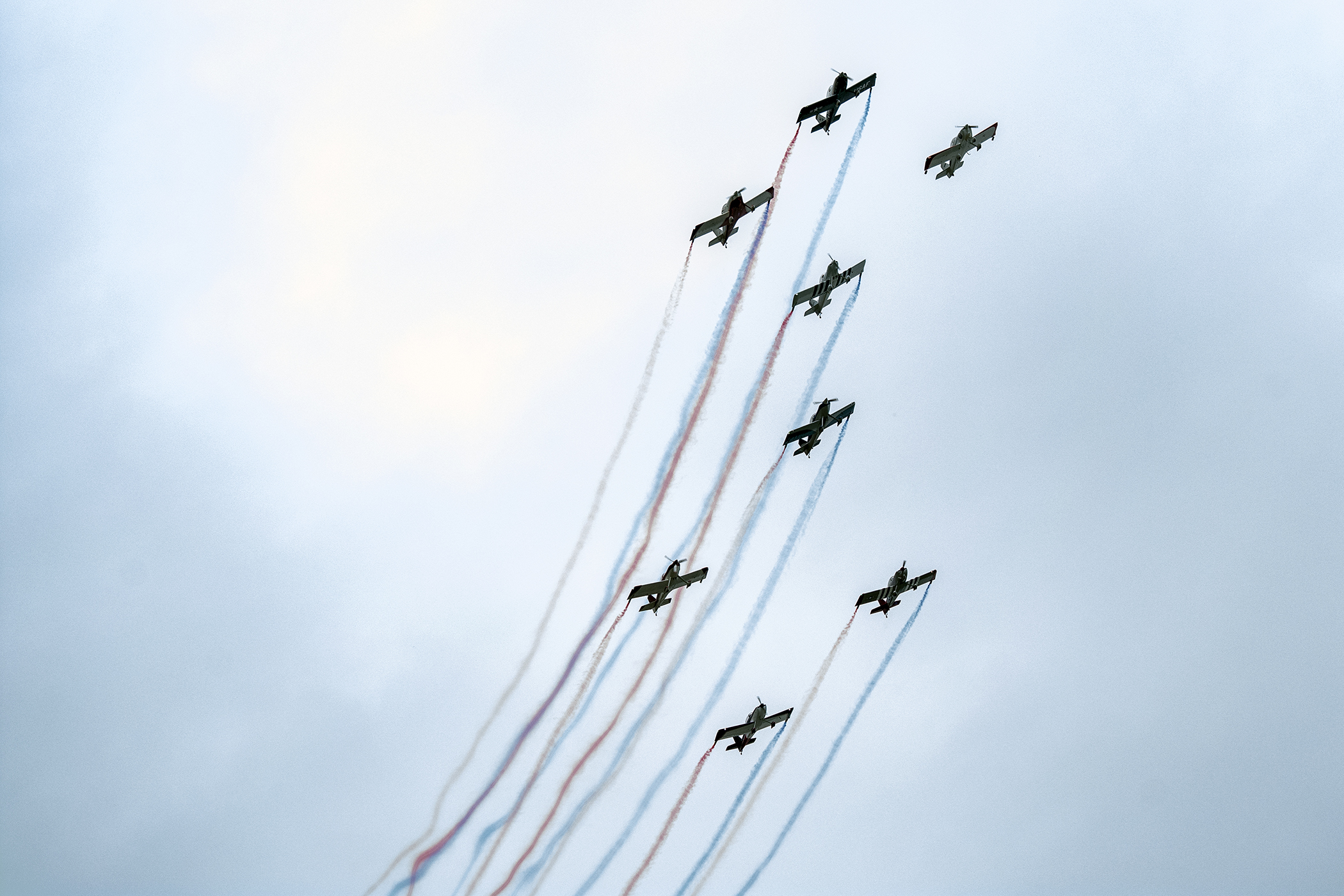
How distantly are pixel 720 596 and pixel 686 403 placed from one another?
10.0 meters

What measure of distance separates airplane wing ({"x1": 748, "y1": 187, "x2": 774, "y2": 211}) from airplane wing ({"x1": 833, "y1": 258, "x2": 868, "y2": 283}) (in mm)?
6242

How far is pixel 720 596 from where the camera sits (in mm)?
69500

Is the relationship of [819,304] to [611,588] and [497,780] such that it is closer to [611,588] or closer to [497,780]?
[611,588]

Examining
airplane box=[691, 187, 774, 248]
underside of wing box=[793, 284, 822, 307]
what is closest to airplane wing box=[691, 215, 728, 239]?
airplane box=[691, 187, 774, 248]

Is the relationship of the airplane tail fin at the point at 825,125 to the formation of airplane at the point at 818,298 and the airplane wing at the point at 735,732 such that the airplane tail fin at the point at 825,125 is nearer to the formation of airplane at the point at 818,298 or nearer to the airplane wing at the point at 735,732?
the formation of airplane at the point at 818,298

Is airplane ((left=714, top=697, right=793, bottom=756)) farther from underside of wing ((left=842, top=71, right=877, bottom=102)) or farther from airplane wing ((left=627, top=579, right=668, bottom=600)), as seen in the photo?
underside of wing ((left=842, top=71, right=877, bottom=102))

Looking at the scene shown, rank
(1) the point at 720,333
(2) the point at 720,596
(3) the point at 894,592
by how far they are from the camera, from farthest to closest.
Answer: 1. (3) the point at 894,592
2. (2) the point at 720,596
3. (1) the point at 720,333

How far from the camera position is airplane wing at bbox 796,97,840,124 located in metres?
64.3

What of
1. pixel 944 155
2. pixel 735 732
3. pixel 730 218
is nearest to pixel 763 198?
pixel 730 218

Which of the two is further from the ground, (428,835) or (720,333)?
(720,333)

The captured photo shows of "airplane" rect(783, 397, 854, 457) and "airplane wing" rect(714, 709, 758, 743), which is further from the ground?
"airplane" rect(783, 397, 854, 457)

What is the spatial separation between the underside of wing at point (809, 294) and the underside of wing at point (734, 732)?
862 inches

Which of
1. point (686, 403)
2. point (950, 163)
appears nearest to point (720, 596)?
point (686, 403)

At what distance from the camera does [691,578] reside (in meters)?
69.4
